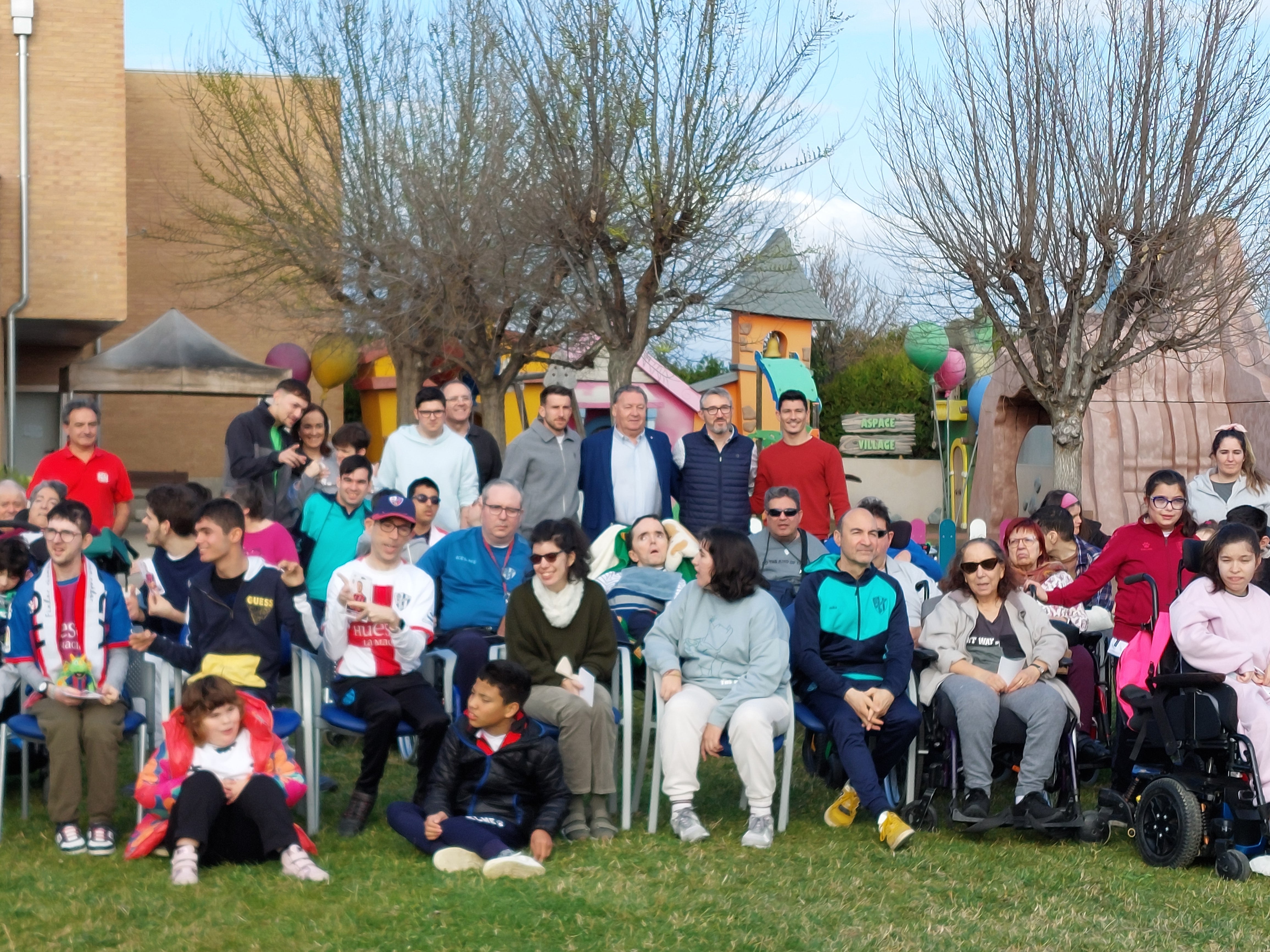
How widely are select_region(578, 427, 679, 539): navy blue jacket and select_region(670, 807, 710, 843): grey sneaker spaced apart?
7.44 feet

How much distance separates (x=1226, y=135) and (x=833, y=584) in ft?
27.2

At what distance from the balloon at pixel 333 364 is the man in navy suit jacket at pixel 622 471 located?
16060 millimetres

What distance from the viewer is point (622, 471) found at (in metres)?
7.78

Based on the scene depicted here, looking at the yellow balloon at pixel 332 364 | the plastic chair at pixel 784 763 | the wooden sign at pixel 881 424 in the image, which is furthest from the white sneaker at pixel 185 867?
the wooden sign at pixel 881 424

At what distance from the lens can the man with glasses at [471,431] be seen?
8.12 m

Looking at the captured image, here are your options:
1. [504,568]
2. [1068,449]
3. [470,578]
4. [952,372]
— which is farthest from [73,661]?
[952,372]

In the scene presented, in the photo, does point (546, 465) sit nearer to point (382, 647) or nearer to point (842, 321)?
point (382, 647)

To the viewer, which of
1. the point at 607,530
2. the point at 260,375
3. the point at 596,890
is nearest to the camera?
the point at 596,890

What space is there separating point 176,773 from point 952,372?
24917 mm

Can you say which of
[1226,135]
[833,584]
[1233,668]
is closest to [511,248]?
[1226,135]

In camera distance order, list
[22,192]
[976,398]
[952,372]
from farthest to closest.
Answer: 1. [952,372]
2. [976,398]
3. [22,192]

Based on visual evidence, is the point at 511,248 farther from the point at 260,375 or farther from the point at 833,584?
the point at 833,584

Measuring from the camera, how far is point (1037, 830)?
19.3ft

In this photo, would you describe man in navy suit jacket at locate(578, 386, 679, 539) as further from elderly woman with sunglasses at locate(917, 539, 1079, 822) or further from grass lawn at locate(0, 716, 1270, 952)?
grass lawn at locate(0, 716, 1270, 952)
